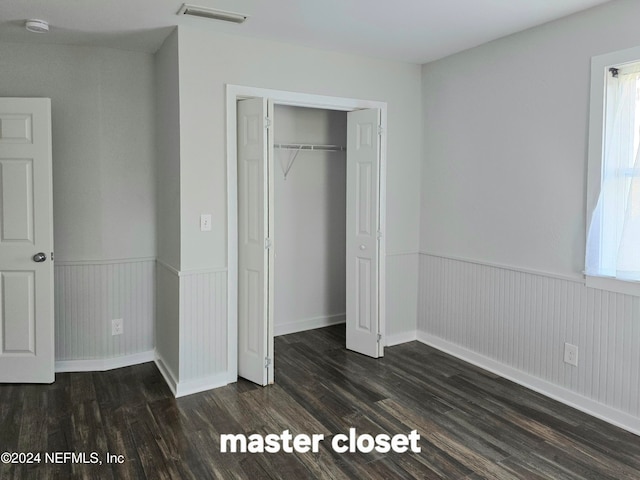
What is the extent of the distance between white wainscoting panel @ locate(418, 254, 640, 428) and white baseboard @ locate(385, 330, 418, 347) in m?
0.13

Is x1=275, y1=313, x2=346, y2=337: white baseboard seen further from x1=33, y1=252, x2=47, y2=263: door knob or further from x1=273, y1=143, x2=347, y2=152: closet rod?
x1=33, y1=252, x2=47, y2=263: door knob

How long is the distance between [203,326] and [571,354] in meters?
2.53

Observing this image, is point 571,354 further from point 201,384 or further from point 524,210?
point 201,384

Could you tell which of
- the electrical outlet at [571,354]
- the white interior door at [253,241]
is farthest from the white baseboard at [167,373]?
the electrical outlet at [571,354]

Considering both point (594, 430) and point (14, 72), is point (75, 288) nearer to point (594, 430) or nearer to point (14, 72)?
point (14, 72)

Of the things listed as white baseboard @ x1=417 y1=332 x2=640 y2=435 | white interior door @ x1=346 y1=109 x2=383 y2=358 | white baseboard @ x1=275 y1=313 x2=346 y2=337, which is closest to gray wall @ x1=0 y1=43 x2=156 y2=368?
white baseboard @ x1=275 y1=313 x2=346 y2=337

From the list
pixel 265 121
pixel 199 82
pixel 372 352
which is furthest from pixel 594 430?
pixel 199 82

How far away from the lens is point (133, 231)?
13.1 feet

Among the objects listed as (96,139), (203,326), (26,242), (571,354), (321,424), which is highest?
(96,139)

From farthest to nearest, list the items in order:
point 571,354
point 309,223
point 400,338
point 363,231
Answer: point 309,223, point 400,338, point 363,231, point 571,354

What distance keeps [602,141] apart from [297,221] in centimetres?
269

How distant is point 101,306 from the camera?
12.9 ft

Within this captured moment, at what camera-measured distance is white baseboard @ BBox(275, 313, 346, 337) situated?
4.75 metres

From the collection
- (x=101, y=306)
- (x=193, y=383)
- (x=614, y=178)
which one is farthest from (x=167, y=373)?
(x=614, y=178)
